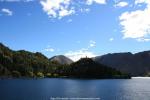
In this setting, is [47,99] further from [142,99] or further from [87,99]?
[142,99]

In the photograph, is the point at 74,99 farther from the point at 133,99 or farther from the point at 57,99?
the point at 133,99

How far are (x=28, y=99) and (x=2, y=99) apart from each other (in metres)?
13.0

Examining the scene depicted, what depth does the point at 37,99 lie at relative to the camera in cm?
15875

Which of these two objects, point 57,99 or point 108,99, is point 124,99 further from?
point 57,99

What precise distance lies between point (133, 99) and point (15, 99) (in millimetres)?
61147

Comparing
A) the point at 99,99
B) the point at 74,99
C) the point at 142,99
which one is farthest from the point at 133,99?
the point at 74,99

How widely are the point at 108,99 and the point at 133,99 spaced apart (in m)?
13.3

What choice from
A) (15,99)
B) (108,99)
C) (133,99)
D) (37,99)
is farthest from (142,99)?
(15,99)

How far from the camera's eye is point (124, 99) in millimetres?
164000

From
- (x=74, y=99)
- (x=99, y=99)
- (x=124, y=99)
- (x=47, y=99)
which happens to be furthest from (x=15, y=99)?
(x=124, y=99)

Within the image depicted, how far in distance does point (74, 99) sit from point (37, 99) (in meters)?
18.8

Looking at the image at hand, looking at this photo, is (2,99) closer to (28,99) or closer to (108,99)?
(28,99)

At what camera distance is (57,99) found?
6284 inches

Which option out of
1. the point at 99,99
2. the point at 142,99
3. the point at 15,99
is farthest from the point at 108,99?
the point at 15,99
